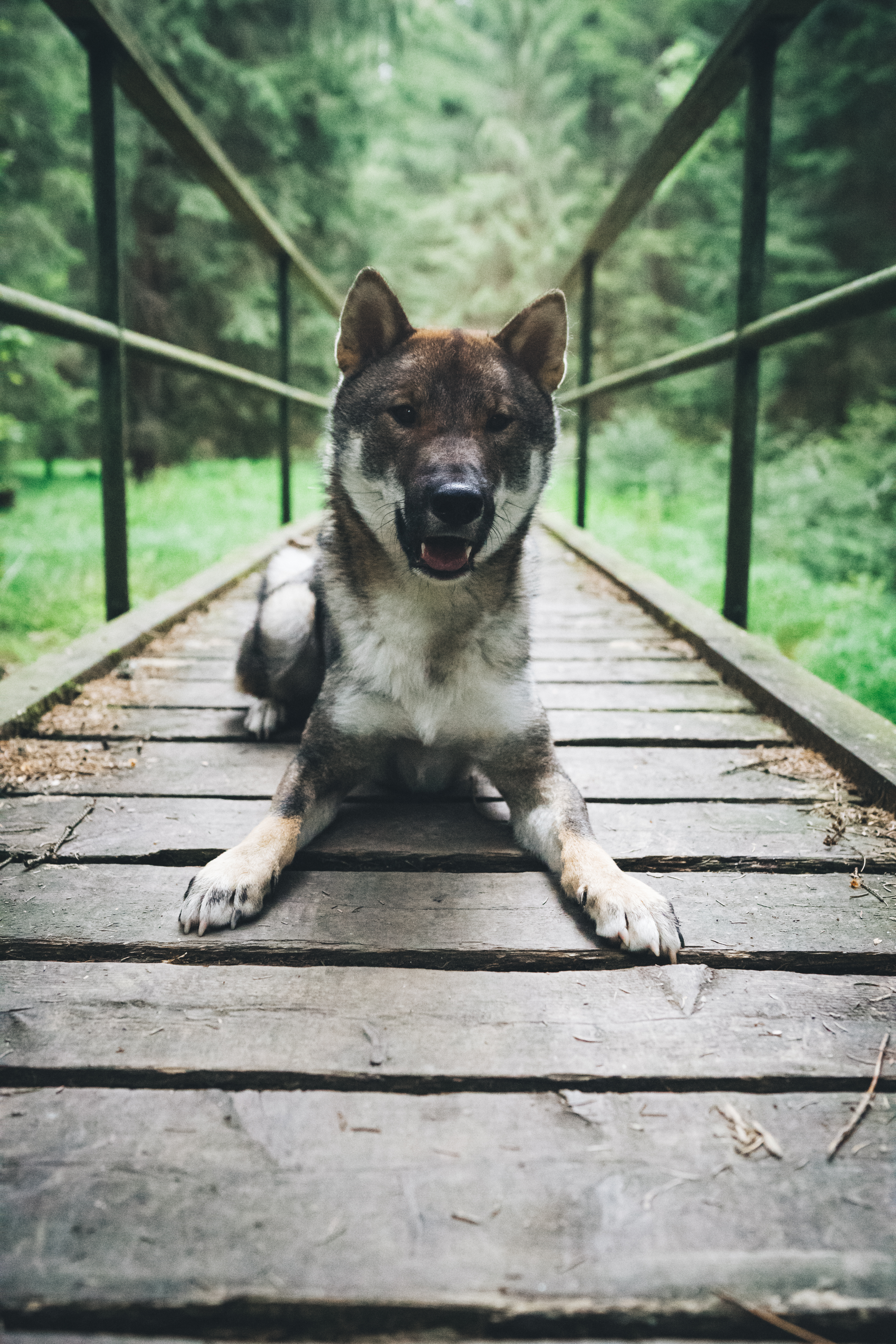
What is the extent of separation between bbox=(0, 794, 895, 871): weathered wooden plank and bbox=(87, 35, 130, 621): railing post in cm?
146

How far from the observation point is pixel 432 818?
201cm

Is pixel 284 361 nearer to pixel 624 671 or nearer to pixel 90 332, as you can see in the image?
pixel 90 332

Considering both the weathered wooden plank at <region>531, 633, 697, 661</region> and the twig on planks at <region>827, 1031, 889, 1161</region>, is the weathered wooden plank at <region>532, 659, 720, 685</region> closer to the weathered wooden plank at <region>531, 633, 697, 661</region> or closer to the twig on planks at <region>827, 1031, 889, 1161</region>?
the weathered wooden plank at <region>531, 633, 697, 661</region>

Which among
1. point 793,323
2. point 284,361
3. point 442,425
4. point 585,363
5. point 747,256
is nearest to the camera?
point 442,425

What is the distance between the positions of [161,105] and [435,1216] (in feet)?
11.7

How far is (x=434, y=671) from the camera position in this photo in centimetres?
201

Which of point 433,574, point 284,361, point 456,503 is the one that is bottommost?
point 433,574

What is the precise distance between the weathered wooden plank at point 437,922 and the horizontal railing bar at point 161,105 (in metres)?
2.62

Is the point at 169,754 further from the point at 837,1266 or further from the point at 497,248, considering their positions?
the point at 497,248

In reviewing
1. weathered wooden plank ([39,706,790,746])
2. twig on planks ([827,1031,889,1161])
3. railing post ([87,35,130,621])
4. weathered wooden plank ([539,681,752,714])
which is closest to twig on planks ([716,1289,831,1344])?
twig on planks ([827,1031,889,1161])

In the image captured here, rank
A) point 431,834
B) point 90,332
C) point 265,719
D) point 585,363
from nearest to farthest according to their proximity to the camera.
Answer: point 431,834
point 265,719
point 90,332
point 585,363

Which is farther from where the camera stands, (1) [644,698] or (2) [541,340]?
(1) [644,698]

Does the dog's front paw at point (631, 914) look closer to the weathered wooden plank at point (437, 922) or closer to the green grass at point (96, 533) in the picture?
the weathered wooden plank at point (437, 922)

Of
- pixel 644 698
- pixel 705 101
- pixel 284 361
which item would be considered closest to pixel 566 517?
pixel 284 361
